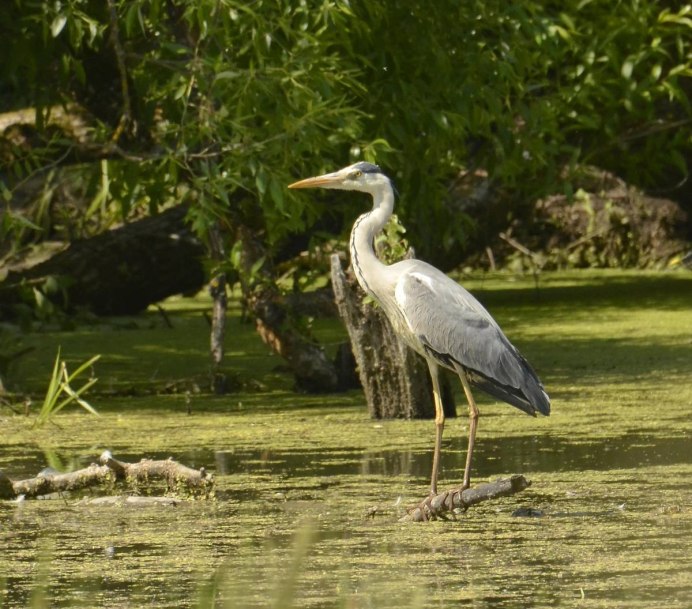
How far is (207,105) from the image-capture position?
7.98m

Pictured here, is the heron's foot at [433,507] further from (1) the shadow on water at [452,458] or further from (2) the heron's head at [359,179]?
(2) the heron's head at [359,179]

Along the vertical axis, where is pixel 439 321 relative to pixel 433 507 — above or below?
above

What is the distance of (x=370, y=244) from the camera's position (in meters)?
6.43

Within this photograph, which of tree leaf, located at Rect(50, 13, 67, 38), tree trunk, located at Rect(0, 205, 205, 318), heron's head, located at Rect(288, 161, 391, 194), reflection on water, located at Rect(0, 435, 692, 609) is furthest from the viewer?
tree trunk, located at Rect(0, 205, 205, 318)

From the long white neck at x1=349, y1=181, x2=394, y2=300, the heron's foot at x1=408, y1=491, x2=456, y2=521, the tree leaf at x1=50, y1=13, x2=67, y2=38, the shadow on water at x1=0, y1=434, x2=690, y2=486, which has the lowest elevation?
the shadow on water at x1=0, y1=434, x2=690, y2=486

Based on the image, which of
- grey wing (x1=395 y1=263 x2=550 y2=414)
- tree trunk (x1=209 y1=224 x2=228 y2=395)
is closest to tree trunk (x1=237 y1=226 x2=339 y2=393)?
tree trunk (x1=209 y1=224 x2=228 y2=395)

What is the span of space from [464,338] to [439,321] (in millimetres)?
103

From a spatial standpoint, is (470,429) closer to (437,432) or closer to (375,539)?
(437,432)

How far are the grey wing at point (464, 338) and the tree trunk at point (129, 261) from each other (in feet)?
17.6

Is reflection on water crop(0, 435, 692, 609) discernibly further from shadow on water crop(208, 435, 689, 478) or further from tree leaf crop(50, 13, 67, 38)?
tree leaf crop(50, 13, 67, 38)

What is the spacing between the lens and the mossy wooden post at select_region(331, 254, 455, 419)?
784cm

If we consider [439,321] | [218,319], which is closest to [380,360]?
[218,319]

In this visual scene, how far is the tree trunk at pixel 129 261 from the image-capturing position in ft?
38.2

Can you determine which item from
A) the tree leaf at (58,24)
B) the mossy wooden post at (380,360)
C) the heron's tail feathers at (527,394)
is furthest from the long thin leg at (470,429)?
the tree leaf at (58,24)
